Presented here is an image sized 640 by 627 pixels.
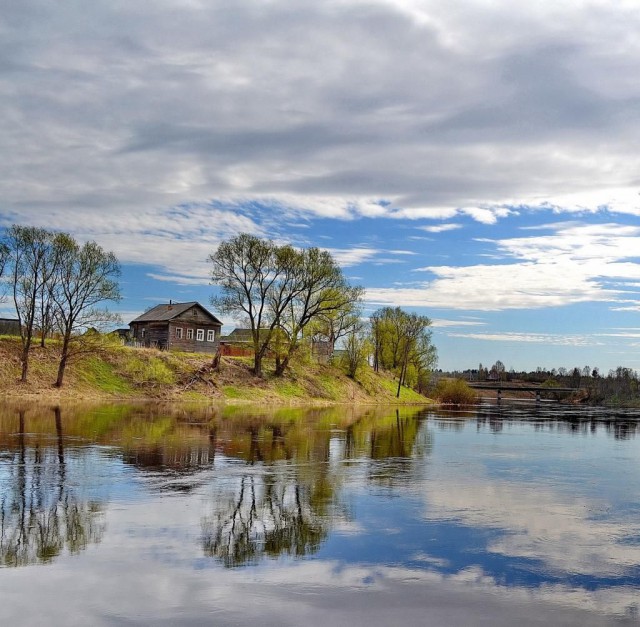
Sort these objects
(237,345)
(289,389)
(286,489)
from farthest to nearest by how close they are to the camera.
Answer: (237,345)
(289,389)
(286,489)

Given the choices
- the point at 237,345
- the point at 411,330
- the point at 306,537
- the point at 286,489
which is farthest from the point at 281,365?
the point at 306,537

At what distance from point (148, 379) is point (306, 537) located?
51.9 m

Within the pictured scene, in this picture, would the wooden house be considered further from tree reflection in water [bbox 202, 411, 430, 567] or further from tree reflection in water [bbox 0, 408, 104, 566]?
tree reflection in water [bbox 0, 408, 104, 566]

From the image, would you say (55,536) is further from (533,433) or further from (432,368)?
(432,368)

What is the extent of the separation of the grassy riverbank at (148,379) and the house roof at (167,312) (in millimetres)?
10638

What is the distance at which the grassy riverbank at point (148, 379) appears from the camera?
2186 inches

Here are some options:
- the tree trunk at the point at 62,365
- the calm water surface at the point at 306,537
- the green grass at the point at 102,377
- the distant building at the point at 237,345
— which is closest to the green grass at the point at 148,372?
the green grass at the point at 102,377

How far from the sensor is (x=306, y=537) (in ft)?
40.1

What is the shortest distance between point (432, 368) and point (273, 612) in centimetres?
10869

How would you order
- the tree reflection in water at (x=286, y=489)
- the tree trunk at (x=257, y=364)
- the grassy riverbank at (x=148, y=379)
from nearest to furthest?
the tree reflection in water at (x=286, y=489) → the grassy riverbank at (x=148, y=379) → the tree trunk at (x=257, y=364)

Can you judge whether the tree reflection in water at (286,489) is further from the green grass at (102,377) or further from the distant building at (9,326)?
the distant building at (9,326)

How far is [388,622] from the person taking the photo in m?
8.27

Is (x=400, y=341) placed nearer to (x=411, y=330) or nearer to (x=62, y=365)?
(x=411, y=330)

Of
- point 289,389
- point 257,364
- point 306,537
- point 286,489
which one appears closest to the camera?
point 306,537
